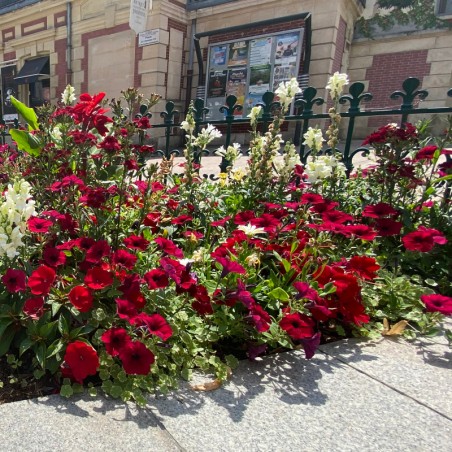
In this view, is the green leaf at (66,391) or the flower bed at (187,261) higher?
the flower bed at (187,261)

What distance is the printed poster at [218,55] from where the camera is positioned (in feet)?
41.9

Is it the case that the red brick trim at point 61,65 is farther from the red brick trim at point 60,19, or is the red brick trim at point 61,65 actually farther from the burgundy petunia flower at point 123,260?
the burgundy petunia flower at point 123,260

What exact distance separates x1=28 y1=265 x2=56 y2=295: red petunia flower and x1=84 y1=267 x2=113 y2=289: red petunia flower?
0.13 m

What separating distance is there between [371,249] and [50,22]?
17460 mm

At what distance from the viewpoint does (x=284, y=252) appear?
2080mm

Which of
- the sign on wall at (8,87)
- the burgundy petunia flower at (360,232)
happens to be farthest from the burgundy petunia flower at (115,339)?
the sign on wall at (8,87)

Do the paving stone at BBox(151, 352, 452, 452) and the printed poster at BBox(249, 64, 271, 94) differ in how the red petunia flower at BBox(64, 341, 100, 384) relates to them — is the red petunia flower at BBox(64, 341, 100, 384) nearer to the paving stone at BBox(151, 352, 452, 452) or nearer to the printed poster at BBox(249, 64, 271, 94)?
the paving stone at BBox(151, 352, 452, 452)

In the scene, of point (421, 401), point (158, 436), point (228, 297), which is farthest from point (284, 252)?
point (158, 436)

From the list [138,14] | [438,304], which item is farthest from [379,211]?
[138,14]

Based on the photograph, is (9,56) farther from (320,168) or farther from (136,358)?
(136,358)

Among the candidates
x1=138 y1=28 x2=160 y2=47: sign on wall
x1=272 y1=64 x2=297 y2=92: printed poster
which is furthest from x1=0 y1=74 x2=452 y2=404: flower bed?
x1=138 y1=28 x2=160 y2=47: sign on wall

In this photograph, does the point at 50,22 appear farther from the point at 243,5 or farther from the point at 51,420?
the point at 51,420

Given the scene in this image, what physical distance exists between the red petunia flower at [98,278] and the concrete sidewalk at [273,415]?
404 mm

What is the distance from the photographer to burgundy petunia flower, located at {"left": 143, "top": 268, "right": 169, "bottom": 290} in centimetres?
155
